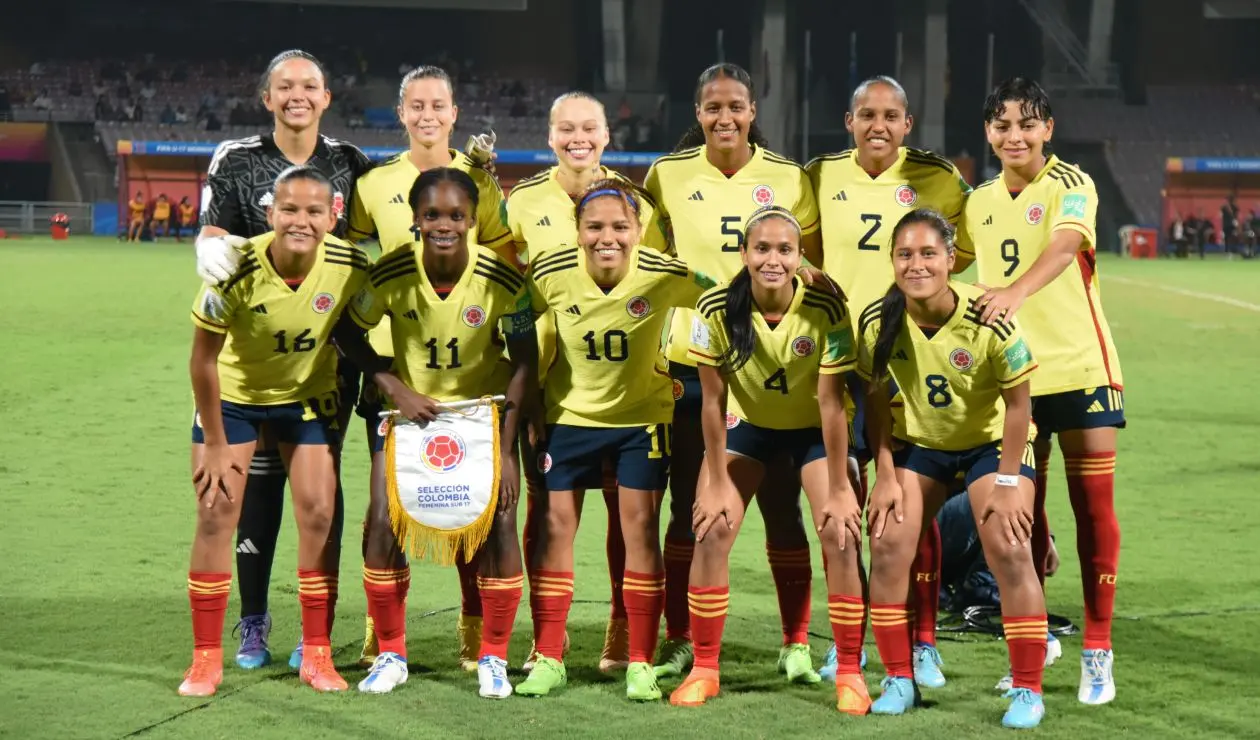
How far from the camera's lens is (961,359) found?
16.0 ft

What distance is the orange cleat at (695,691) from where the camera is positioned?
503 centimetres

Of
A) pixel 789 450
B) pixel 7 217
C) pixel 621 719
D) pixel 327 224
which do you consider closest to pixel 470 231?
pixel 327 224

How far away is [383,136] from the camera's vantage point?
139 feet

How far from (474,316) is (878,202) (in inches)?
59.4

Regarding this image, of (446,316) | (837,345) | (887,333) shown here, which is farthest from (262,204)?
(887,333)

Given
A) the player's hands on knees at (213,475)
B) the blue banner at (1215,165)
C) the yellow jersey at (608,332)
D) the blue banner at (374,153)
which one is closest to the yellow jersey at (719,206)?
the yellow jersey at (608,332)

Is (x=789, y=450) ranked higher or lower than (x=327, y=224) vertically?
lower

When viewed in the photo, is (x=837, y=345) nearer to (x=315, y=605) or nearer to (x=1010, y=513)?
(x=1010, y=513)

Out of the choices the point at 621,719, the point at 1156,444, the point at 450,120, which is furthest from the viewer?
the point at 1156,444

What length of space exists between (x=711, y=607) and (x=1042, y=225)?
1.71 meters

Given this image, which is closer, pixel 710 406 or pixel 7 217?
pixel 710 406

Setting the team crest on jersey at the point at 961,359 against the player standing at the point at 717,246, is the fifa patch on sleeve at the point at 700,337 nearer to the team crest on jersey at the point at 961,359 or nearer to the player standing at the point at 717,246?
the player standing at the point at 717,246

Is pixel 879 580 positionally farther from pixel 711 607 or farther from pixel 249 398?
pixel 249 398

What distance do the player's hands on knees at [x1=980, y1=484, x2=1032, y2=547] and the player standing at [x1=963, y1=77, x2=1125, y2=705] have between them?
1.92 feet
